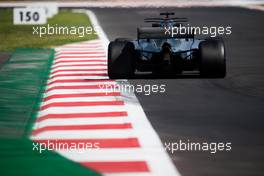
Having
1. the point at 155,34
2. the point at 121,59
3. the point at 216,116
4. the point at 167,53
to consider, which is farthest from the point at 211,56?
the point at 216,116

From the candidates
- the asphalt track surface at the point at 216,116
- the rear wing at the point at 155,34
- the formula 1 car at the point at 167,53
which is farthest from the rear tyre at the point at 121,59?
the asphalt track surface at the point at 216,116

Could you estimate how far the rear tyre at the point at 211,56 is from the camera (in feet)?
43.2

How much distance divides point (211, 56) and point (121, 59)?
1700mm

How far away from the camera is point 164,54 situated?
42.9ft

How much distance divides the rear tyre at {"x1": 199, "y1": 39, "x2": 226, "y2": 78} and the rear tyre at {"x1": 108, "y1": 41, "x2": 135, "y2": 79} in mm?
1311

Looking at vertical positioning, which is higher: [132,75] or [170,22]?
[170,22]

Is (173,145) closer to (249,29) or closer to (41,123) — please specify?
(41,123)

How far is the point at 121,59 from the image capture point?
13.5 meters

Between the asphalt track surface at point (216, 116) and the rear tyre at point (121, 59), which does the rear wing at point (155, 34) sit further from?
the asphalt track surface at point (216, 116)

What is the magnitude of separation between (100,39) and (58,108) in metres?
14.5

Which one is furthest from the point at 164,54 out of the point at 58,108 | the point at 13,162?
the point at 13,162

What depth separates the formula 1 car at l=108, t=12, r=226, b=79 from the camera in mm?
13188

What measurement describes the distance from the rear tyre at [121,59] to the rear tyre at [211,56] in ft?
4.30

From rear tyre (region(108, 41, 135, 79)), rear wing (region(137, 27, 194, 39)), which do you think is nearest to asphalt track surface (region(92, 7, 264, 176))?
rear tyre (region(108, 41, 135, 79))
